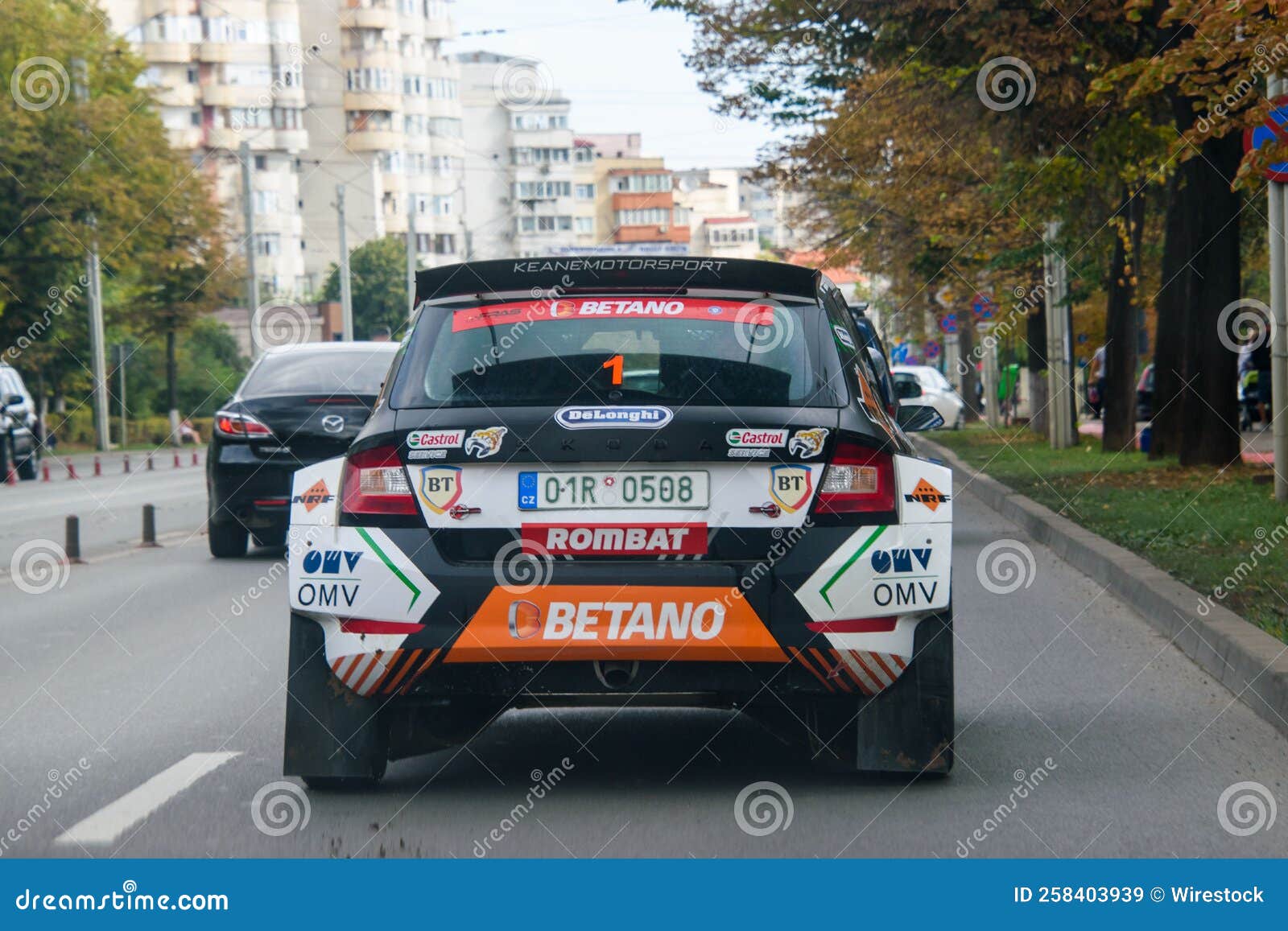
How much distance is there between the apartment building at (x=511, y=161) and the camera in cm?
15075

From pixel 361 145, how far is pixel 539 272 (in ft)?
406

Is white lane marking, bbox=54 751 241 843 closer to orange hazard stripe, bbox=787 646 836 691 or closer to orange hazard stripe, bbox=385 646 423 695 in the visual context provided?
orange hazard stripe, bbox=385 646 423 695

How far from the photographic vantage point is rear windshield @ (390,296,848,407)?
19.7 feet

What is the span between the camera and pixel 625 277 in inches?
246

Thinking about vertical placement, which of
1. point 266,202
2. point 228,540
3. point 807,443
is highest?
point 266,202

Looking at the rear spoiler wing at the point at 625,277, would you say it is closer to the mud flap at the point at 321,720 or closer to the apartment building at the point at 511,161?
→ the mud flap at the point at 321,720

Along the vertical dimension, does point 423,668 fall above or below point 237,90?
below

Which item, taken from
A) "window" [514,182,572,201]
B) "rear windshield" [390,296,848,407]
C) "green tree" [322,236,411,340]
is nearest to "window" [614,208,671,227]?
"window" [514,182,572,201]

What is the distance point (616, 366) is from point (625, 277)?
1.14 ft

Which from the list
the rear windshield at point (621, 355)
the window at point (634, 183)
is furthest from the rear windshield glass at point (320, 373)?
A: the window at point (634, 183)

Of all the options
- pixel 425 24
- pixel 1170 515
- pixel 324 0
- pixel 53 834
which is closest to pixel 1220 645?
pixel 53 834

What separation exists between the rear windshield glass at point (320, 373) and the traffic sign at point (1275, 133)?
21.9 ft

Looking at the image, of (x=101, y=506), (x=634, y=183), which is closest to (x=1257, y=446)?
(x=101, y=506)

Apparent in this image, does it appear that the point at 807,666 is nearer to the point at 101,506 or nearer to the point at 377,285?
the point at 101,506
